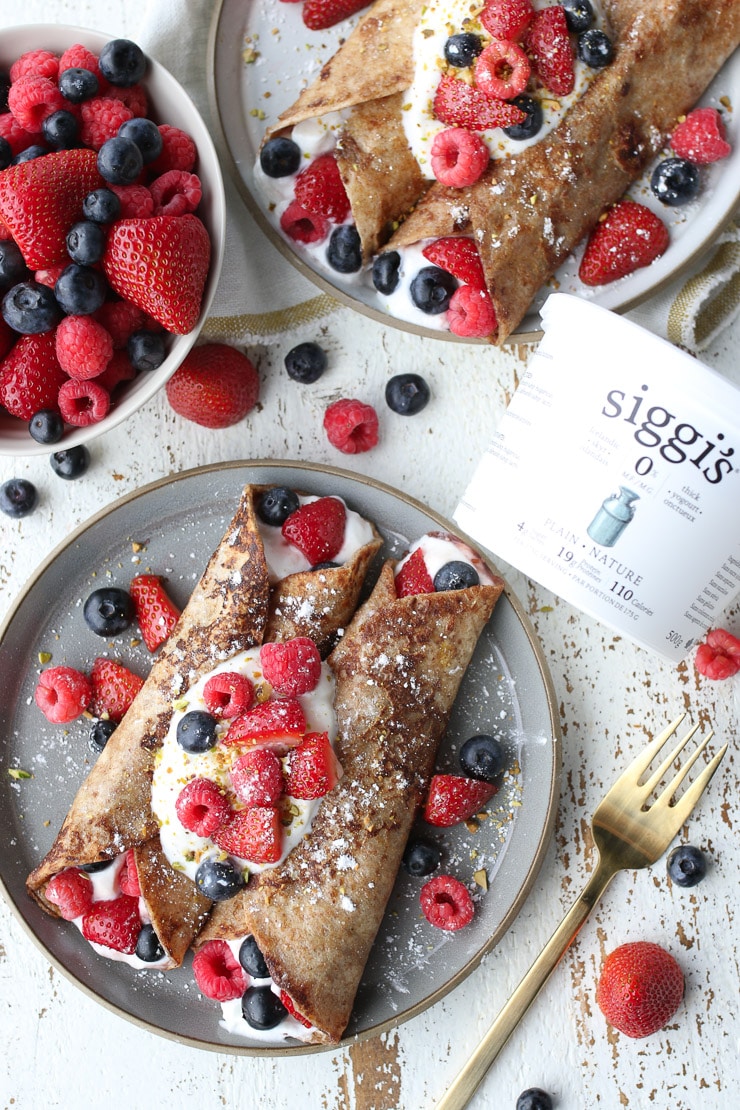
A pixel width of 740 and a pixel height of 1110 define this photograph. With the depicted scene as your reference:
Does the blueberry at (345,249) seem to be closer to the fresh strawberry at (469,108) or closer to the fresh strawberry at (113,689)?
the fresh strawberry at (469,108)

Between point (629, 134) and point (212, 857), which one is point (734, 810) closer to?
point (212, 857)

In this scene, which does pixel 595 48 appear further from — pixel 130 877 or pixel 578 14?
pixel 130 877

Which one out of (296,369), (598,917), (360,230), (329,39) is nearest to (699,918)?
(598,917)

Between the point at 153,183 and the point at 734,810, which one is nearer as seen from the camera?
the point at 153,183

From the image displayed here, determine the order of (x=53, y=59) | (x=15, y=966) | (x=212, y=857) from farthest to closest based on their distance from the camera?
(x=15, y=966)
(x=212, y=857)
(x=53, y=59)

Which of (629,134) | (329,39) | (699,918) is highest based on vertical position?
(629,134)

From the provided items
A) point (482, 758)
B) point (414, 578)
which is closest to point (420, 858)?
point (482, 758)

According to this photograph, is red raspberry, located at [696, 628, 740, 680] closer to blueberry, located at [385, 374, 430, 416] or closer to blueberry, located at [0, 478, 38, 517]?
blueberry, located at [385, 374, 430, 416]

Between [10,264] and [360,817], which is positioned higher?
[10,264]

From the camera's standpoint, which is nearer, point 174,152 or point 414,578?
point 174,152
